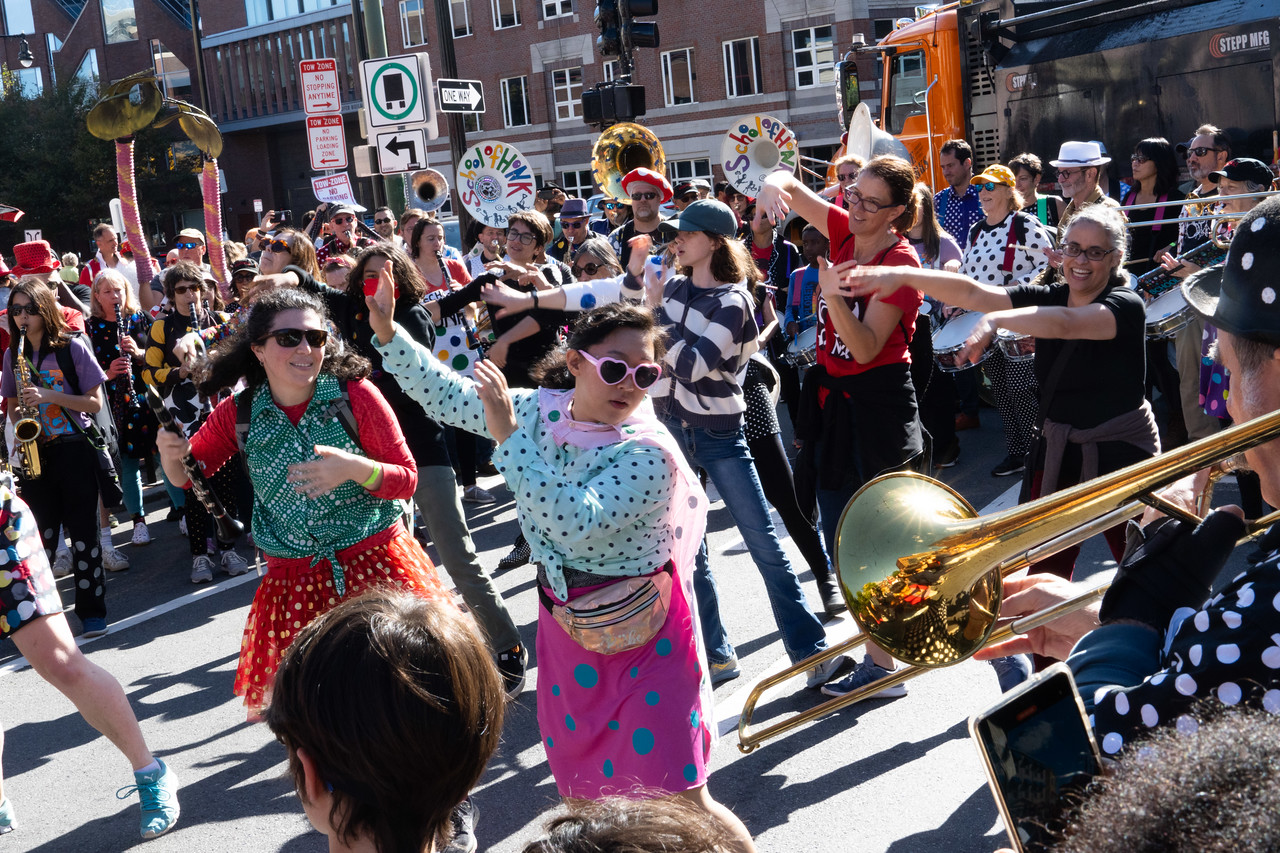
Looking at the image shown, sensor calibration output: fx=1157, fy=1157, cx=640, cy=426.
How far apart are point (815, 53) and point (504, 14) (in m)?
12.1

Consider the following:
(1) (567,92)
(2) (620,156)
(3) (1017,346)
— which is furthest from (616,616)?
(1) (567,92)

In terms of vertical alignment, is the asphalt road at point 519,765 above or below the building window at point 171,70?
below

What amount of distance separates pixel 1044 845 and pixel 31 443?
580 centimetres

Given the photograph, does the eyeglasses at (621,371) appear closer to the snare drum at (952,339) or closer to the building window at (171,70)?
the snare drum at (952,339)

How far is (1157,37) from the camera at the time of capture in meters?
10.5

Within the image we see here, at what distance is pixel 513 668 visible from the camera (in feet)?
15.8

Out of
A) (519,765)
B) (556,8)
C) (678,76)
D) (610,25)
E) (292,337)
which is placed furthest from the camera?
(556,8)

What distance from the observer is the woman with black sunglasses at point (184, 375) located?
7168 mm

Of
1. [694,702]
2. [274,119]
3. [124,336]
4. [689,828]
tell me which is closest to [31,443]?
[124,336]

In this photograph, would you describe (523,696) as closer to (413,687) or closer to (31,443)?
(31,443)

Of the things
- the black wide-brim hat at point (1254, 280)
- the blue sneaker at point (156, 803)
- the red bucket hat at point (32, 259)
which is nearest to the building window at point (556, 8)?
the red bucket hat at point (32, 259)

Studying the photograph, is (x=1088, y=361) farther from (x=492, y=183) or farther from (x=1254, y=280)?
(x=492, y=183)

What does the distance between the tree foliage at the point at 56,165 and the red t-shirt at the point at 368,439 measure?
127 feet

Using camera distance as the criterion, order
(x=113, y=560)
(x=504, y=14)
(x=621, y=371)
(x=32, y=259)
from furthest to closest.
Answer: (x=504, y=14), (x=32, y=259), (x=113, y=560), (x=621, y=371)
